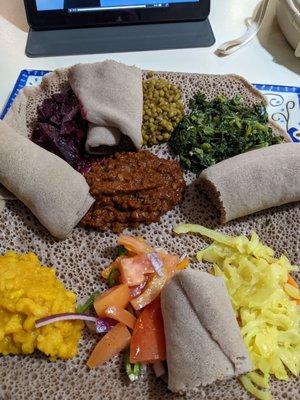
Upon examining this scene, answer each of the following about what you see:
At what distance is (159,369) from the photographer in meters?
1.65

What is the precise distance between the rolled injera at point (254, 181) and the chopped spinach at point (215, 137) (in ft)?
0.48

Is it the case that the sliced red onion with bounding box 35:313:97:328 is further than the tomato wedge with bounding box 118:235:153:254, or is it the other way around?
the tomato wedge with bounding box 118:235:153:254

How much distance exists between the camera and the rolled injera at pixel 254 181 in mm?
1940

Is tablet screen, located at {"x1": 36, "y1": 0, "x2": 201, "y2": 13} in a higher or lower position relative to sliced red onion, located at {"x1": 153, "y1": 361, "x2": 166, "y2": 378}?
higher

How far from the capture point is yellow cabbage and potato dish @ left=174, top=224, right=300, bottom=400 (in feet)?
5.40

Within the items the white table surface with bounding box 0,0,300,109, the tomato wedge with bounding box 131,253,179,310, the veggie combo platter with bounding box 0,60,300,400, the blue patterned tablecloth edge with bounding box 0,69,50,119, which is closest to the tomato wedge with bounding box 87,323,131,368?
the veggie combo platter with bounding box 0,60,300,400

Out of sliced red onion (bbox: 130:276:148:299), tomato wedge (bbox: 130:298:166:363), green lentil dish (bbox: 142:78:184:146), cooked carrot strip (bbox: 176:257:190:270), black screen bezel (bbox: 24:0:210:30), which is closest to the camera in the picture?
tomato wedge (bbox: 130:298:166:363)

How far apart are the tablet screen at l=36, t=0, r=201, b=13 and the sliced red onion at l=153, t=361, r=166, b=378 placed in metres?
2.00

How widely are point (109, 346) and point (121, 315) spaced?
4.5 inches

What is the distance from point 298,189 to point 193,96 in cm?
72

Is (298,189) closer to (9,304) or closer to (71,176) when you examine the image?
(71,176)

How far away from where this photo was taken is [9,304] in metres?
1.59

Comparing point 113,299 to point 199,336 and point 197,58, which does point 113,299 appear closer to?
point 199,336

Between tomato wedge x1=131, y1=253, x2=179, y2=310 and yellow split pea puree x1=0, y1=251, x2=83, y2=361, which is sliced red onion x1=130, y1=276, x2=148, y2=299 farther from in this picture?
yellow split pea puree x1=0, y1=251, x2=83, y2=361
